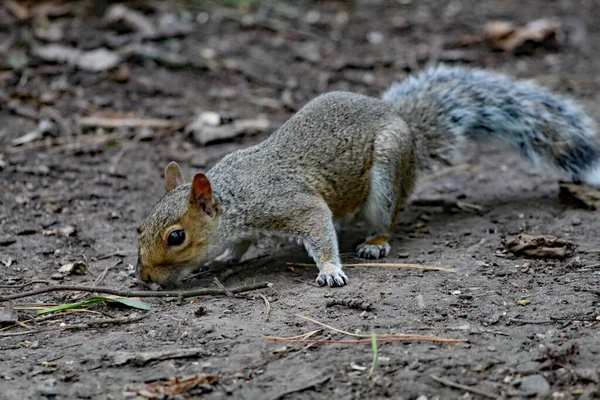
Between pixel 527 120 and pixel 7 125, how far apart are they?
4794mm

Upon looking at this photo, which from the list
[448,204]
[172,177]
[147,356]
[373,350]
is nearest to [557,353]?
[373,350]

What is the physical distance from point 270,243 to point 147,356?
244 cm

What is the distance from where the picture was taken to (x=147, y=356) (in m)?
3.65

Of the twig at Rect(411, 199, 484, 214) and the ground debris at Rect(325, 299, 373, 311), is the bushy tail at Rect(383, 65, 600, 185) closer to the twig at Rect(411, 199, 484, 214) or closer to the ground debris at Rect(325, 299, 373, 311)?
the twig at Rect(411, 199, 484, 214)

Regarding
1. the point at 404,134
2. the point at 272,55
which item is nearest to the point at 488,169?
the point at 404,134

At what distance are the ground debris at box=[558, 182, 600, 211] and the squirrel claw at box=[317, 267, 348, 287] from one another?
6.89 feet

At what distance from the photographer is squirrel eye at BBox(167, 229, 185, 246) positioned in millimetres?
4750

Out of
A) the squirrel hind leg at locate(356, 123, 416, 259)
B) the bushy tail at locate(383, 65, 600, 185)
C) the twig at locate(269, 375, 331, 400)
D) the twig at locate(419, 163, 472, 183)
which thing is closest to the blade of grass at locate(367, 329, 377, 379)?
the twig at locate(269, 375, 331, 400)

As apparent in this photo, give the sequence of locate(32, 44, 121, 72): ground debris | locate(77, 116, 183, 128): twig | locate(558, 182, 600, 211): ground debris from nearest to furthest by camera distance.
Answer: locate(558, 182, 600, 211): ground debris, locate(77, 116, 183, 128): twig, locate(32, 44, 121, 72): ground debris

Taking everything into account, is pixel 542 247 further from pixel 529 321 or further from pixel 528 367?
pixel 528 367

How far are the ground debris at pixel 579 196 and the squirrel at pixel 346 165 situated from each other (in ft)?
0.44

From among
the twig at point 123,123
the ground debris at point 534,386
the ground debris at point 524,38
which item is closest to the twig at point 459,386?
the ground debris at point 534,386

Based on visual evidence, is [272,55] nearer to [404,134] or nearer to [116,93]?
[116,93]

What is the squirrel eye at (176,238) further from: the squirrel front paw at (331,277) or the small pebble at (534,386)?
the small pebble at (534,386)
